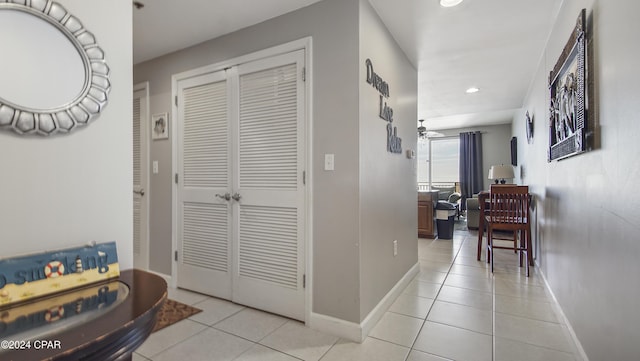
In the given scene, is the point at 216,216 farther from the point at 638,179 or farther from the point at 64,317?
the point at 638,179

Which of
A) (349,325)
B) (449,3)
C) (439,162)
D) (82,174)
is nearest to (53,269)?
(82,174)

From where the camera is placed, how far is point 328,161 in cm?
210

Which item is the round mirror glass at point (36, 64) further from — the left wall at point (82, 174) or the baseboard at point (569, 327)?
the baseboard at point (569, 327)

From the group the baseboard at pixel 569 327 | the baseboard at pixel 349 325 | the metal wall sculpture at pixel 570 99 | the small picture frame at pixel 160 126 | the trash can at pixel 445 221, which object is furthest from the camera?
the trash can at pixel 445 221

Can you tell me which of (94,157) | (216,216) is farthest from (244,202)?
(94,157)

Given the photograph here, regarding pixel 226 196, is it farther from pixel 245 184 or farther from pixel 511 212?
pixel 511 212

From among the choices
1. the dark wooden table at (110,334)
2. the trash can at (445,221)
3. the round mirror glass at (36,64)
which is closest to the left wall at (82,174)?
the round mirror glass at (36,64)

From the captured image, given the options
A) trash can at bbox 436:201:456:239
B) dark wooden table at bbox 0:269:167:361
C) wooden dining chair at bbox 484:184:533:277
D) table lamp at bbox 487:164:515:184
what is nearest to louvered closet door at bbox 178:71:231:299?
dark wooden table at bbox 0:269:167:361

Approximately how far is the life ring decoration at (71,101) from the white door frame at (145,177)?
7.14 feet

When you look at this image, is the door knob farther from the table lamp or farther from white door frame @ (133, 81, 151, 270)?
the table lamp

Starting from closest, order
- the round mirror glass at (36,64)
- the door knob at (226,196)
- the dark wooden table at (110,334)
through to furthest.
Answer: the dark wooden table at (110,334), the round mirror glass at (36,64), the door knob at (226,196)

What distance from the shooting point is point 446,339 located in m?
1.99

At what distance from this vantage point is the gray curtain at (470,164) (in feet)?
25.7

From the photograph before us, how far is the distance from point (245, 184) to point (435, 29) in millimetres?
2036
